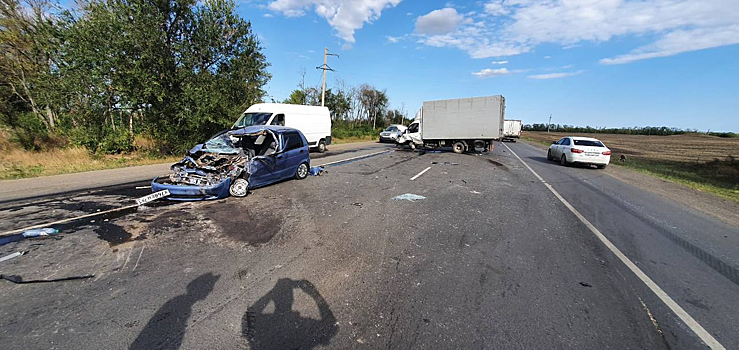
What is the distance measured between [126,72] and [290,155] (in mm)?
9292

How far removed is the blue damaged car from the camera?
6348 mm

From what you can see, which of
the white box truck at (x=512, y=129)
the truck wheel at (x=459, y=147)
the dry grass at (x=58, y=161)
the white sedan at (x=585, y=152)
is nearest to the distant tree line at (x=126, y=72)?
the dry grass at (x=58, y=161)

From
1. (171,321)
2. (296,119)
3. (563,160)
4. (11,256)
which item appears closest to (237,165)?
(11,256)

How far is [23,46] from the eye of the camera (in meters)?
15.3

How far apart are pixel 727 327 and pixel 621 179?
11.0 meters

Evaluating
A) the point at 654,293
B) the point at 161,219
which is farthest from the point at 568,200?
the point at 161,219

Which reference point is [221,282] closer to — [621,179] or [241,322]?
[241,322]

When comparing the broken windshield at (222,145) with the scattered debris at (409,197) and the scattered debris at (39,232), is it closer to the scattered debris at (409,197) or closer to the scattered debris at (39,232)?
the scattered debris at (39,232)

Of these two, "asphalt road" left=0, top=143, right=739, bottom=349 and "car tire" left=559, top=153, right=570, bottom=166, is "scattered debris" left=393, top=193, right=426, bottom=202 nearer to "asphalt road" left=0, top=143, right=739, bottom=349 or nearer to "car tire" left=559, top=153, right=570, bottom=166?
"asphalt road" left=0, top=143, right=739, bottom=349

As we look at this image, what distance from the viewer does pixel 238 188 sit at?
6.80 meters

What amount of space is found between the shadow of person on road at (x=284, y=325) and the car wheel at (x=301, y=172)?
21.4ft

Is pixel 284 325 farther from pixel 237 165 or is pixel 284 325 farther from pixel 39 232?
pixel 237 165

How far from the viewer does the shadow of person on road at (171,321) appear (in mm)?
2238

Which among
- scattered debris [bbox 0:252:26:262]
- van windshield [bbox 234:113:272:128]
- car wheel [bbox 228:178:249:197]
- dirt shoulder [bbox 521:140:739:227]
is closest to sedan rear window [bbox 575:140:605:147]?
dirt shoulder [bbox 521:140:739:227]
